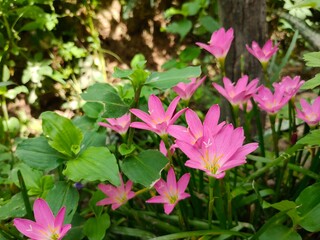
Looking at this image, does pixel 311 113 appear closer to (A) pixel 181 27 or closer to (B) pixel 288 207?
(B) pixel 288 207

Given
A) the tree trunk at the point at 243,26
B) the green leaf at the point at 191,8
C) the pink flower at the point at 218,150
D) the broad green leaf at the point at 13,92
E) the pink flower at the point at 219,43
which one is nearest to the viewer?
the pink flower at the point at 218,150

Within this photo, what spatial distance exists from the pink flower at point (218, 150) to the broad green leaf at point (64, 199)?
0.91ft

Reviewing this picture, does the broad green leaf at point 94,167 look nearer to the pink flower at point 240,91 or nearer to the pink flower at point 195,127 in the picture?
the pink flower at point 195,127

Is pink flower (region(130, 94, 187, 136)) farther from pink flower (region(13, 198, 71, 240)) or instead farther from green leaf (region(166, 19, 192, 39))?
green leaf (region(166, 19, 192, 39))

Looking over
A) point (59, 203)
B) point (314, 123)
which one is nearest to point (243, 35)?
point (314, 123)

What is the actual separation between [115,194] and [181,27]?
1.34m

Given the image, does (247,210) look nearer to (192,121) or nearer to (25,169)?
(192,121)

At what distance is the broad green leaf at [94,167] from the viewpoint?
2.46 ft

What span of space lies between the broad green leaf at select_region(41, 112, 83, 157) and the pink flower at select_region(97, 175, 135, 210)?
0.11 m

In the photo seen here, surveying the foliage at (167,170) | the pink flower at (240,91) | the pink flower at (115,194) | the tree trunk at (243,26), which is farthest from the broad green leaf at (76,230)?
the tree trunk at (243,26)

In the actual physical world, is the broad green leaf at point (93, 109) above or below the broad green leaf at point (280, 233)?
above

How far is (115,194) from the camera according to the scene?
0.91 meters

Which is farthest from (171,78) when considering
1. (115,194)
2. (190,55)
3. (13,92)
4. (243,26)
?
(13,92)

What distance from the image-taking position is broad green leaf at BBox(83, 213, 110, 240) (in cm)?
90
